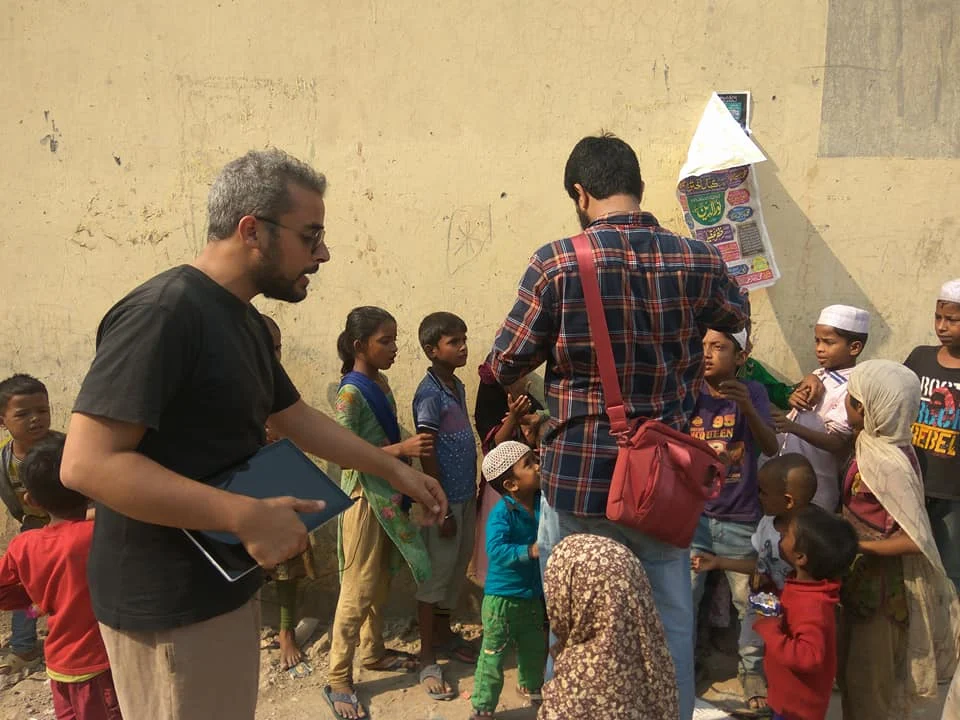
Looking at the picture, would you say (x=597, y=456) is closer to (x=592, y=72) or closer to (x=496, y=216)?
(x=496, y=216)

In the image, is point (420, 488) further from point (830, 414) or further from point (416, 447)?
point (830, 414)

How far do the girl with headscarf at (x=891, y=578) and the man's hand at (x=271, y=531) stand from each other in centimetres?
226

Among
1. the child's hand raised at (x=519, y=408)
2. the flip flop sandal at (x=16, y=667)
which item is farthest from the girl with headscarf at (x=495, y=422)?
the flip flop sandal at (x=16, y=667)

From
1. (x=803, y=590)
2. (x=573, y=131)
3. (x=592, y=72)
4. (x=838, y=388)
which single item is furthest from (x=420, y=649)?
(x=592, y=72)

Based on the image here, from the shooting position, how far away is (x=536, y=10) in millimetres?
4055

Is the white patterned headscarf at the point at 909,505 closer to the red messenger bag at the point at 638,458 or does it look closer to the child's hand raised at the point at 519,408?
the red messenger bag at the point at 638,458

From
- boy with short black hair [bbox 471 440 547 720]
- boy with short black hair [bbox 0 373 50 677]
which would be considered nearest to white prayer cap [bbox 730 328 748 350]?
A: boy with short black hair [bbox 471 440 547 720]

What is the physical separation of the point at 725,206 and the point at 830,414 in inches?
45.6

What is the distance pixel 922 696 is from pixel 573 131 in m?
2.95

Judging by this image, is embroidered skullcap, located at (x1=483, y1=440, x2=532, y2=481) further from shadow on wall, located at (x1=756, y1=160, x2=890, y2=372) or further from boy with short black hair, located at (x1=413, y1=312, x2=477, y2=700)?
shadow on wall, located at (x1=756, y1=160, x2=890, y2=372)

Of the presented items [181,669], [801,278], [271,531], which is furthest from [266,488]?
[801,278]

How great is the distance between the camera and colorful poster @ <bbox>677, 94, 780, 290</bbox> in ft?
13.0

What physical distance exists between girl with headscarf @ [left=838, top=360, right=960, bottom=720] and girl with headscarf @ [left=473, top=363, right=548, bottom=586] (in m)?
1.42

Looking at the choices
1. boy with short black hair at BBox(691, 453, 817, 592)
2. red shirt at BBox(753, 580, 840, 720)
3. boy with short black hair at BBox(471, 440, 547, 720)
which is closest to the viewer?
red shirt at BBox(753, 580, 840, 720)
